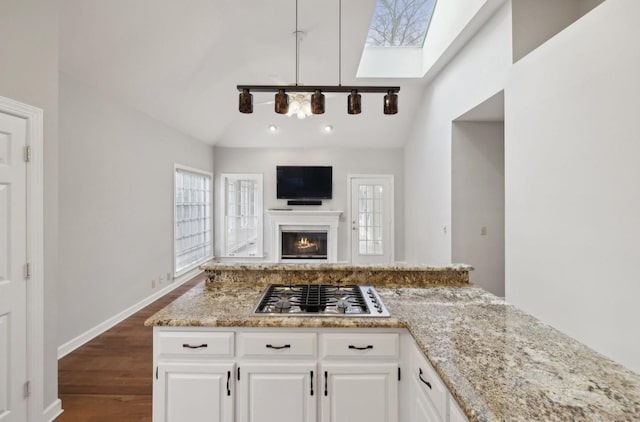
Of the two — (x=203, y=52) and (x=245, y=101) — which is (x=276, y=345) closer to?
(x=245, y=101)

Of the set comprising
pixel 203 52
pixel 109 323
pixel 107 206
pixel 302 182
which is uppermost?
pixel 203 52

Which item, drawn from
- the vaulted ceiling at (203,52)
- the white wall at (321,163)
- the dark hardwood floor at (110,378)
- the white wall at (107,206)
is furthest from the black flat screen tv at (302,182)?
the dark hardwood floor at (110,378)

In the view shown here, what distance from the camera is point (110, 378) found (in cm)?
256

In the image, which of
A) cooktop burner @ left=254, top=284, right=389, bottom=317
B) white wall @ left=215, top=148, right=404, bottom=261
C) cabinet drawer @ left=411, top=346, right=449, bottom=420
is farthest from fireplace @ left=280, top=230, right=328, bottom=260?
cabinet drawer @ left=411, top=346, right=449, bottom=420

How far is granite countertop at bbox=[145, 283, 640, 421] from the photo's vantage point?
91 centimetres

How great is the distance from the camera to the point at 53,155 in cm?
207

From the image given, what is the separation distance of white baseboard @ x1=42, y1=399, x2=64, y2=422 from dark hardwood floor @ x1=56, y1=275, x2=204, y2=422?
4 cm

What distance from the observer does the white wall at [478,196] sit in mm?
3805

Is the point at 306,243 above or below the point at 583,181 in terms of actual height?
below

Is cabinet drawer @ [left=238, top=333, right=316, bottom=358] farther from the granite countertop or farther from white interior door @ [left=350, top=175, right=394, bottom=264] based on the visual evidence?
white interior door @ [left=350, top=175, right=394, bottom=264]

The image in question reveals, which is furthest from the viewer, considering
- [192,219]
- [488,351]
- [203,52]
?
[192,219]

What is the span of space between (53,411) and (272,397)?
169 cm

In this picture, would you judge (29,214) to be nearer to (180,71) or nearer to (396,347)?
(396,347)

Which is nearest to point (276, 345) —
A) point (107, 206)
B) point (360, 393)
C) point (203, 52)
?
point (360, 393)
